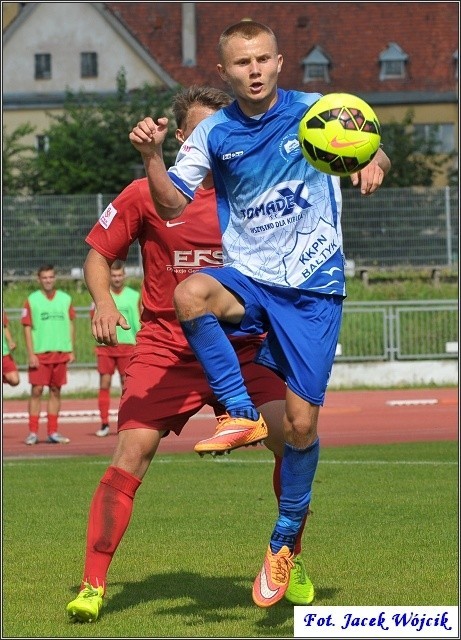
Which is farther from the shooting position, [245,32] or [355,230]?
[355,230]

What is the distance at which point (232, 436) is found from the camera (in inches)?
225

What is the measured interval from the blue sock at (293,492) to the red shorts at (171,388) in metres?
0.48

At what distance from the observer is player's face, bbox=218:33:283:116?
5.91 m

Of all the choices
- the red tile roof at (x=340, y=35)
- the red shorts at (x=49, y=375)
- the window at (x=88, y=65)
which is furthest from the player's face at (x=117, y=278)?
the red tile roof at (x=340, y=35)

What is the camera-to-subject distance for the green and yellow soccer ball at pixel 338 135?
570cm

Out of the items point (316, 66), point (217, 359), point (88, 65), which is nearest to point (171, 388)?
point (217, 359)

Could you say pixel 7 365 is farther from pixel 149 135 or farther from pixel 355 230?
pixel 355 230

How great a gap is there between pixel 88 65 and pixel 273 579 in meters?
55.1

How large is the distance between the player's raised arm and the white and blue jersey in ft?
0.36

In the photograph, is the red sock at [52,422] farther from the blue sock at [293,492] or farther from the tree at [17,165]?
the tree at [17,165]

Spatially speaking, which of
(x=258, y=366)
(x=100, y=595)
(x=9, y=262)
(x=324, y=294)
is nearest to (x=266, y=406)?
(x=258, y=366)

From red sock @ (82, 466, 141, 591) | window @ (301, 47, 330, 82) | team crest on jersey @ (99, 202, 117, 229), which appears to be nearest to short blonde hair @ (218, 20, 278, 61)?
team crest on jersey @ (99, 202, 117, 229)

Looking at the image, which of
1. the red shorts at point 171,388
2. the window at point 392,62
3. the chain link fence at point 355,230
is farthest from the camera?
the window at point 392,62

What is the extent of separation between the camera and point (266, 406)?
6598mm
